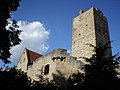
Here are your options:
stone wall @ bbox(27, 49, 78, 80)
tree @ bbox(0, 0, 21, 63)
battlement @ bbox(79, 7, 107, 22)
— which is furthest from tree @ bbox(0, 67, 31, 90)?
battlement @ bbox(79, 7, 107, 22)

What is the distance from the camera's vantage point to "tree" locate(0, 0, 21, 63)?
12867 mm

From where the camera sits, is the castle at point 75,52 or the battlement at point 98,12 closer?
the castle at point 75,52

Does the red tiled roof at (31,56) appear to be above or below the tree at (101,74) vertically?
above

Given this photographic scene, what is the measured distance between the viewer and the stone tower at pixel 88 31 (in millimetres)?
28312

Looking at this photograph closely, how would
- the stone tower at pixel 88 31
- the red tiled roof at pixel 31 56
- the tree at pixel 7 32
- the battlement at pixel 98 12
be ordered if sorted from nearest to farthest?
1. the tree at pixel 7 32
2. the red tiled roof at pixel 31 56
3. the stone tower at pixel 88 31
4. the battlement at pixel 98 12

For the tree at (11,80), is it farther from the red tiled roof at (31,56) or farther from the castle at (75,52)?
the red tiled roof at (31,56)

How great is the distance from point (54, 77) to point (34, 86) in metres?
7.53

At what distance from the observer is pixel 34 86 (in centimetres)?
1291

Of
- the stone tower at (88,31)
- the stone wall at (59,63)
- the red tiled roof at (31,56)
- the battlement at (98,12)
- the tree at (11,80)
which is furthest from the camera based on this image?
the battlement at (98,12)

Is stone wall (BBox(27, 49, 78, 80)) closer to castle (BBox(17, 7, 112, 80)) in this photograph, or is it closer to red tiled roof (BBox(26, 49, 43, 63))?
castle (BBox(17, 7, 112, 80))

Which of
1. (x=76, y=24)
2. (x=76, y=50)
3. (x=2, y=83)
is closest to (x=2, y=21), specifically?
(x=2, y=83)

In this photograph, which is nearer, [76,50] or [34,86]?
[34,86]

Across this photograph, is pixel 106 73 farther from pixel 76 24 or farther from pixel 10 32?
pixel 76 24

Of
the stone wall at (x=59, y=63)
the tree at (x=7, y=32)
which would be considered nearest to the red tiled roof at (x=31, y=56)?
the stone wall at (x=59, y=63)
